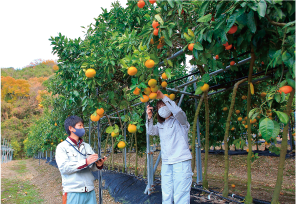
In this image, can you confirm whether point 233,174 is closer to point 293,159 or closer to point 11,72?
point 293,159

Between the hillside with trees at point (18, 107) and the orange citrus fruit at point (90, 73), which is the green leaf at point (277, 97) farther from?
the hillside with trees at point (18, 107)

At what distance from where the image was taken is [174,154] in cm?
188

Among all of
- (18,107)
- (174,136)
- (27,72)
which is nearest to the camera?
(174,136)

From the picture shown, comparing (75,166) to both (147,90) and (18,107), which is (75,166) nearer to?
(147,90)

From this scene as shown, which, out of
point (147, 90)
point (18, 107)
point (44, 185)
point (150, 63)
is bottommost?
point (44, 185)

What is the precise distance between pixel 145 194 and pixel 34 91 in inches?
1887

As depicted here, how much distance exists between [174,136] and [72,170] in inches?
36.1

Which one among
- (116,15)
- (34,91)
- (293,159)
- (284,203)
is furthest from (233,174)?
(34,91)

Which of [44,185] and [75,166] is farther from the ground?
[75,166]

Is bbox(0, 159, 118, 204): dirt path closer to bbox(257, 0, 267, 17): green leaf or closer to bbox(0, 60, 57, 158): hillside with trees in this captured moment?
bbox(257, 0, 267, 17): green leaf

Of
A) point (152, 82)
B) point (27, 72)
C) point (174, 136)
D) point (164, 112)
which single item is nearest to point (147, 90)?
point (152, 82)

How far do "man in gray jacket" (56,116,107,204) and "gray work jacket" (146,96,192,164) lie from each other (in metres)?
0.61

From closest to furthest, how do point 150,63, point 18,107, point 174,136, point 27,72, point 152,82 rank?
point 150,63, point 152,82, point 174,136, point 18,107, point 27,72

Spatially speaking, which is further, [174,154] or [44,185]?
[44,185]
